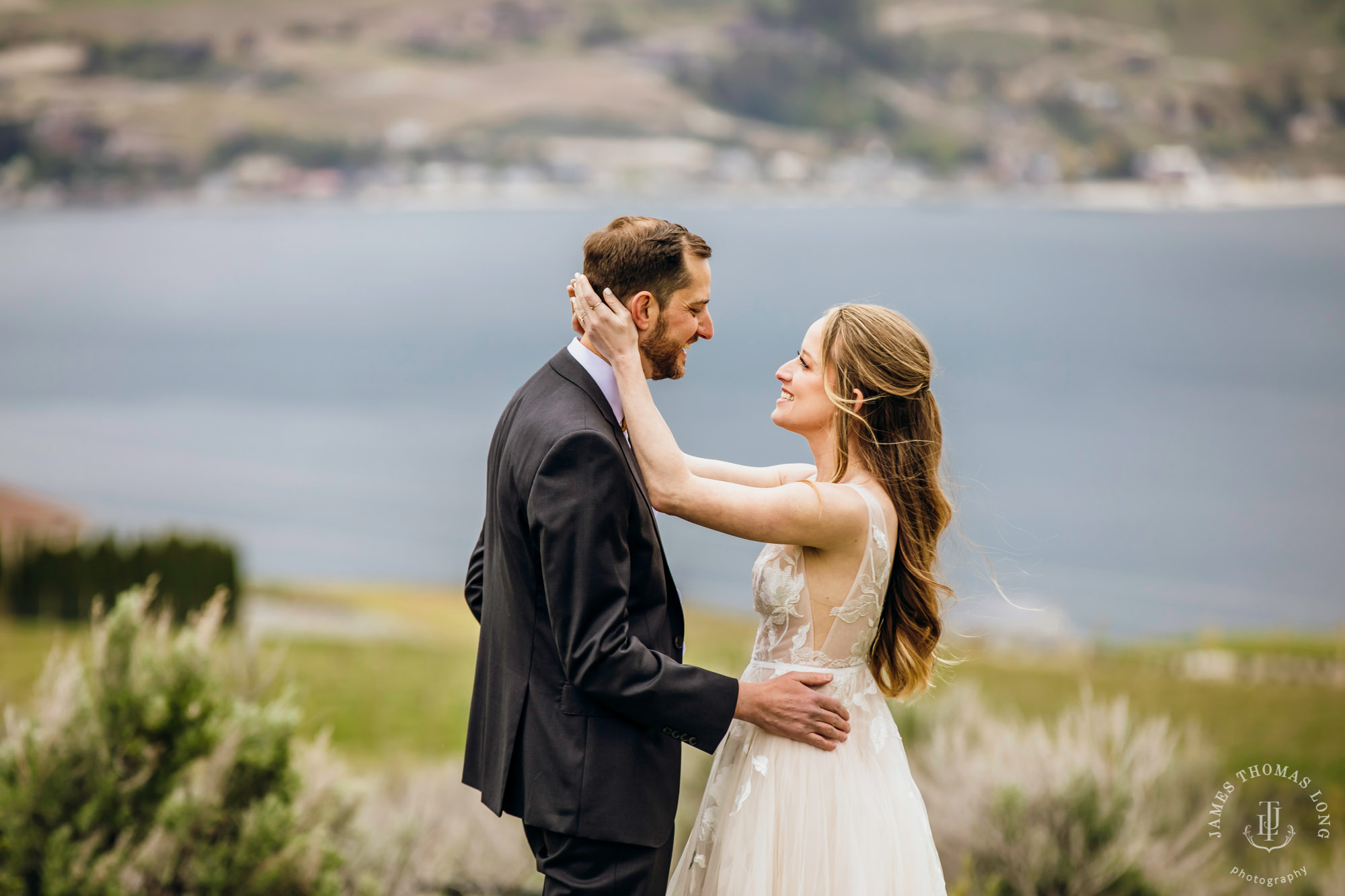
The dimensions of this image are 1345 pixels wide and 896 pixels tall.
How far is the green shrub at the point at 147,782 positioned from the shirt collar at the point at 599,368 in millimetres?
1705

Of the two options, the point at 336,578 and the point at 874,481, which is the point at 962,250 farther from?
the point at 874,481

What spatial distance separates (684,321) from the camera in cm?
205

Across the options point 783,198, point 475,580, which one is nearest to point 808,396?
point 475,580

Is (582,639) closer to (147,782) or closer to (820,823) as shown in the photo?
(820,823)

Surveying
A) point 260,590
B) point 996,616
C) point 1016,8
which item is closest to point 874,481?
point 996,616

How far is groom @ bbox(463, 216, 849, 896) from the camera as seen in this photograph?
182 cm

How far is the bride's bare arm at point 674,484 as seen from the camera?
198 cm

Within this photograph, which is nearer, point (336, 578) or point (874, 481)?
point (874, 481)

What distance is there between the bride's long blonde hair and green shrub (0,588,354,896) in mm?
2021

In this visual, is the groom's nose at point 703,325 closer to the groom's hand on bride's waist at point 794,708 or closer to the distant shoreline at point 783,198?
the groom's hand on bride's waist at point 794,708

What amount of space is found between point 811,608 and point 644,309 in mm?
781

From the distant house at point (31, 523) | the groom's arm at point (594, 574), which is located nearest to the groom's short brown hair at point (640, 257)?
the groom's arm at point (594, 574)

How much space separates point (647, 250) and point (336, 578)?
13.5 m

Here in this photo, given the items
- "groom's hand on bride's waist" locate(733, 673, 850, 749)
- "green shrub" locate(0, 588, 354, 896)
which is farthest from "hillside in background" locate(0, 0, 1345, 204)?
"groom's hand on bride's waist" locate(733, 673, 850, 749)
